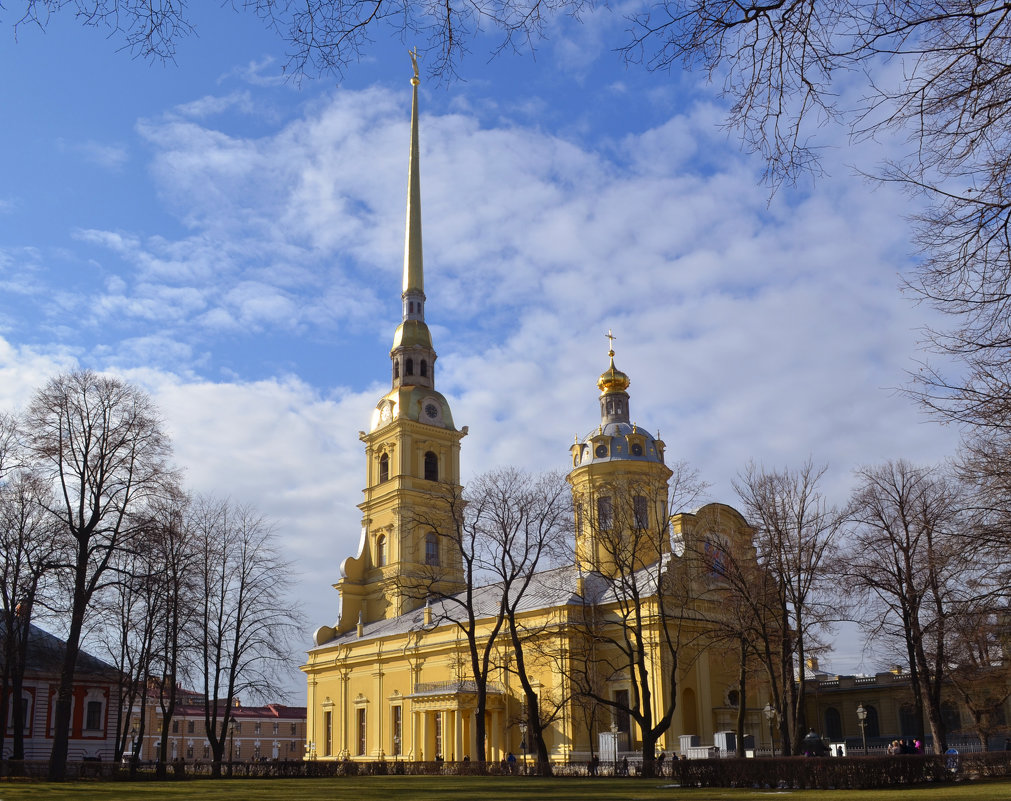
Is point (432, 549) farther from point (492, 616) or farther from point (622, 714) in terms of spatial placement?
point (622, 714)

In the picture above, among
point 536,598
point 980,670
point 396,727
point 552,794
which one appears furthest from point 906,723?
point 552,794

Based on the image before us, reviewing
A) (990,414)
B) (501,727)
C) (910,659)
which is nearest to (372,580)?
(501,727)

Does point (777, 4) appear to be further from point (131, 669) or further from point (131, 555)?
point (131, 669)

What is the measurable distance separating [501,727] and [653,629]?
369 inches

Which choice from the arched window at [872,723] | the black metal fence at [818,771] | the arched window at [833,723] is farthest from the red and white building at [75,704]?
the arched window at [872,723]

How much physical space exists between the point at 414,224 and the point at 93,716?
41805 mm

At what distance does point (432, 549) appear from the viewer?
60.4m

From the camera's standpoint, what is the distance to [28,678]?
4250 centimetres

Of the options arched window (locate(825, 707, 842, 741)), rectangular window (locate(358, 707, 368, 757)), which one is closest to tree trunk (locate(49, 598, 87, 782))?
rectangular window (locate(358, 707, 368, 757))

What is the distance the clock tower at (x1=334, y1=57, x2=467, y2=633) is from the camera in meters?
59.6

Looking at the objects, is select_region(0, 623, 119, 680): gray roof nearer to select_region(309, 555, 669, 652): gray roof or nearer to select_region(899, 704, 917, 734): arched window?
select_region(309, 555, 669, 652): gray roof

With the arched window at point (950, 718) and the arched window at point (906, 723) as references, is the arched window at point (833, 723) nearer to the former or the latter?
the arched window at point (906, 723)

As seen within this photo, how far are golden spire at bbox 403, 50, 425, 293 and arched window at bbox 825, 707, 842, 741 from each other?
40153mm

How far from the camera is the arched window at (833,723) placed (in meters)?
Result: 58.7
